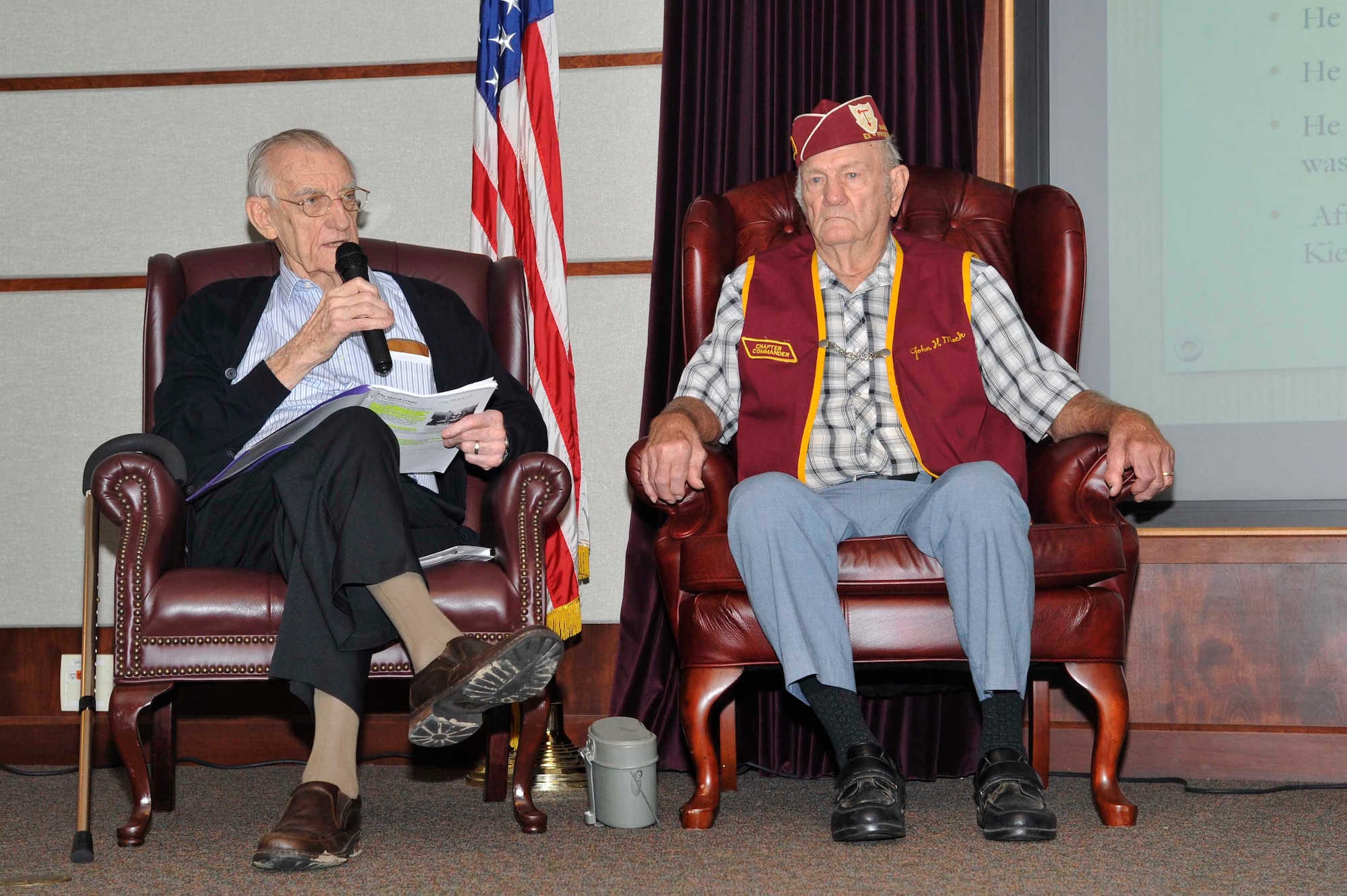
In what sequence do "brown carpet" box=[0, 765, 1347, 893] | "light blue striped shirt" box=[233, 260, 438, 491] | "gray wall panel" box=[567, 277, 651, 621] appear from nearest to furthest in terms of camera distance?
"brown carpet" box=[0, 765, 1347, 893] → "light blue striped shirt" box=[233, 260, 438, 491] → "gray wall panel" box=[567, 277, 651, 621]

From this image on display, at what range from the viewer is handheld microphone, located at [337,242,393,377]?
6.49 ft

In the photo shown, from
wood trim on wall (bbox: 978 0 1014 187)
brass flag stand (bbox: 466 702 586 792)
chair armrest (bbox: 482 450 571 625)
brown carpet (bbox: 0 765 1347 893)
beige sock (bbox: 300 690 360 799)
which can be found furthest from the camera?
wood trim on wall (bbox: 978 0 1014 187)

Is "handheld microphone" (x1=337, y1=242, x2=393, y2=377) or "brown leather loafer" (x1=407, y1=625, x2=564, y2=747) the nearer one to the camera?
"brown leather loafer" (x1=407, y1=625, x2=564, y2=747)

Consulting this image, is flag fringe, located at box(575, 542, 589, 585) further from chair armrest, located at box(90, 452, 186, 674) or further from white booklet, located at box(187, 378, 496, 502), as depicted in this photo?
chair armrest, located at box(90, 452, 186, 674)

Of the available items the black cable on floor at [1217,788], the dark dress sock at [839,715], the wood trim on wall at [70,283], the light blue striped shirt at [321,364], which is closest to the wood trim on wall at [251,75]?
the wood trim on wall at [70,283]

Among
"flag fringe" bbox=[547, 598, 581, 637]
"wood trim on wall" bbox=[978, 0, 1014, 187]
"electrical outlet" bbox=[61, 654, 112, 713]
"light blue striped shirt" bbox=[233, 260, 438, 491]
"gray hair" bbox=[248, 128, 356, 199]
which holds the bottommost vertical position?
"electrical outlet" bbox=[61, 654, 112, 713]

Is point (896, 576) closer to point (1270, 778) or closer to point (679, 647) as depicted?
point (679, 647)

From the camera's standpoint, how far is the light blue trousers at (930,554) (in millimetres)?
1889

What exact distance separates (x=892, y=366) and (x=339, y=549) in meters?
1.09

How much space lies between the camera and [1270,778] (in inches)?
100

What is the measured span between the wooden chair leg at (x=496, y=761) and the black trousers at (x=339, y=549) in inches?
18.8

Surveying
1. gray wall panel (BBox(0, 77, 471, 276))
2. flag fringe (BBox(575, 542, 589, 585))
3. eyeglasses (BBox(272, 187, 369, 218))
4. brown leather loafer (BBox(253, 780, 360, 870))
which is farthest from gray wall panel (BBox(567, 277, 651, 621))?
brown leather loafer (BBox(253, 780, 360, 870))

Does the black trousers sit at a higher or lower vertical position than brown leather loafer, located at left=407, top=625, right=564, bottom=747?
higher

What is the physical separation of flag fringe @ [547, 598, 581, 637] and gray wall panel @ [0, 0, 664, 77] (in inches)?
55.9
